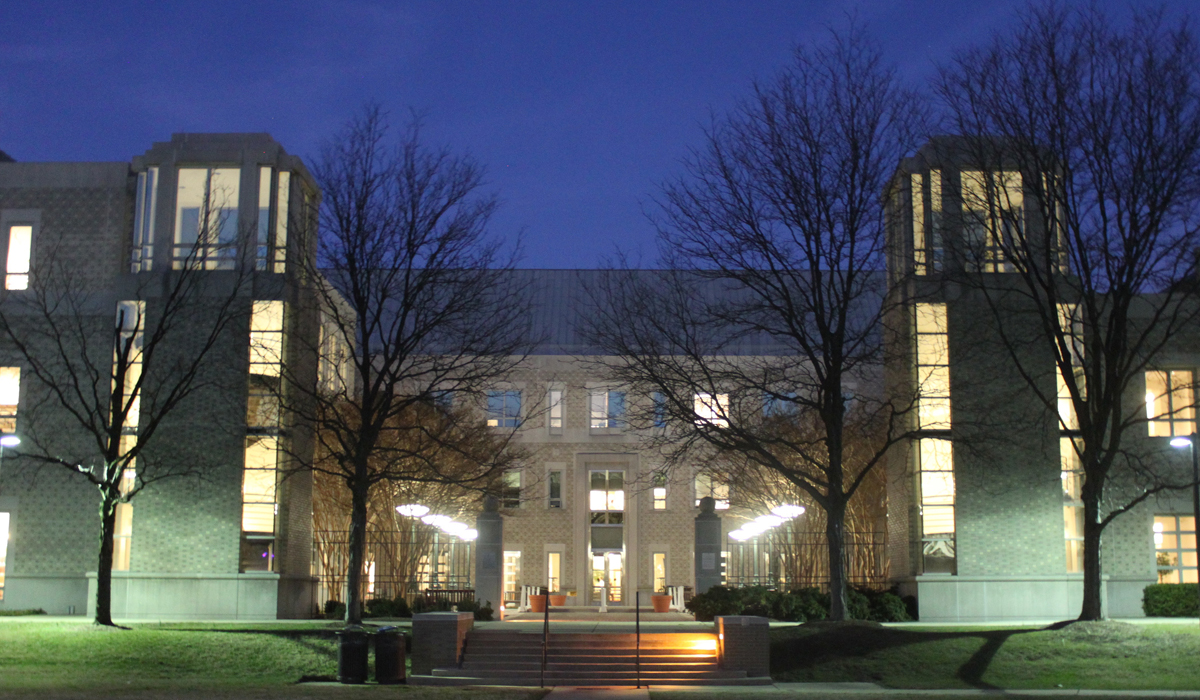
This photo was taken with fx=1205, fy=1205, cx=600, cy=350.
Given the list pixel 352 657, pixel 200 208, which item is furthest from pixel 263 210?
pixel 352 657

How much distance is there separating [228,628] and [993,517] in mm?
19022

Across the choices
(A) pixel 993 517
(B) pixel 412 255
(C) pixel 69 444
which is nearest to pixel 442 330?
(B) pixel 412 255

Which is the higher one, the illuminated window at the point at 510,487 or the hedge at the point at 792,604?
the illuminated window at the point at 510,487

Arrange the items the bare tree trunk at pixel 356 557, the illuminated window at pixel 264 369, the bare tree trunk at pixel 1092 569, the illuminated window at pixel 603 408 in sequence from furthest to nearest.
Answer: the illuminated window at pixel 603 408
the illuminated window at pixel 264 369
the bare tree trunk at pixel 356 557
the bare tree trunk at pixel 1092 569

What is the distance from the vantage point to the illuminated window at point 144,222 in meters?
32.6

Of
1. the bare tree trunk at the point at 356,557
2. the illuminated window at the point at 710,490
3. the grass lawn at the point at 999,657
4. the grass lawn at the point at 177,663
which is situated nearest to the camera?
the grass lawn at the point at 177,663

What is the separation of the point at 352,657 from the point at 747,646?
7257 millimetres

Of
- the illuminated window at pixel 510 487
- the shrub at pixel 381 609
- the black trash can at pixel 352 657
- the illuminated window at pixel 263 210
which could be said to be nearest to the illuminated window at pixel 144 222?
the illuminated window at pixel 263 210

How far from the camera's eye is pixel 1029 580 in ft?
101

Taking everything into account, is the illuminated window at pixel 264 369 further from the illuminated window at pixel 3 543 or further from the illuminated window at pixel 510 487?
the illuminated window at pixel 510 487

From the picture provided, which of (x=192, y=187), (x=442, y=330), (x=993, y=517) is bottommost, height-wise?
(x=993, y=517)

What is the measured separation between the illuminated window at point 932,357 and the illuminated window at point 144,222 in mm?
20843

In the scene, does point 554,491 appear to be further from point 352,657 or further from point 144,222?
point 352,657

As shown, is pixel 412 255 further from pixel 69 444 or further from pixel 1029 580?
pixel 1029 580
